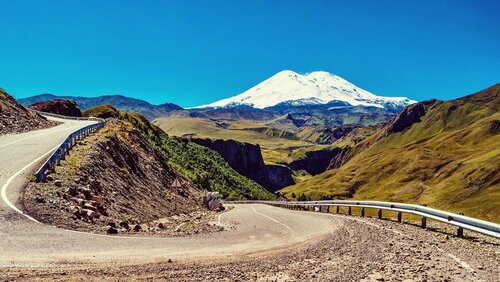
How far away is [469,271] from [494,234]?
4534 millimetres

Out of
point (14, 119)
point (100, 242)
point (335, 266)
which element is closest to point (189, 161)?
point (14, 119)

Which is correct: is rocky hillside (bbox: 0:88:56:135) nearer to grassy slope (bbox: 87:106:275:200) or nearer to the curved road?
grassy slope (bbox: 87:106:275:200)

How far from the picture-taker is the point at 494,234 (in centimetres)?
1488

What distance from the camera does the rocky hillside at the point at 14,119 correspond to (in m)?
47.1

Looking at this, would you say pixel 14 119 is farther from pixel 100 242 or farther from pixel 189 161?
pixel 189 161

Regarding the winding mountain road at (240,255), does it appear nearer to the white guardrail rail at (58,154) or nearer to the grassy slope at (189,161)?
the white guardrail rail at (58,154)

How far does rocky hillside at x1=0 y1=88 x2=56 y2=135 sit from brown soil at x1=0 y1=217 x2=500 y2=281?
39676mm

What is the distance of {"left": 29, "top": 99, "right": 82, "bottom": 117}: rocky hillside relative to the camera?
81344 mm

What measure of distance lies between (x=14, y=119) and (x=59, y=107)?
36553 mm

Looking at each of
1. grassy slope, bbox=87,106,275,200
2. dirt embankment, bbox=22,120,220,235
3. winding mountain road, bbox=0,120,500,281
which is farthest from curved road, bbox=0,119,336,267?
grassy slope, bbox=87,106,275,200

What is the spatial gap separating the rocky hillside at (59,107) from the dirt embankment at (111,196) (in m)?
45.6

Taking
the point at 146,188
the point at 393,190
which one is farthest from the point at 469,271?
the point at 393,190

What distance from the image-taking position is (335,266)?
1243 cm

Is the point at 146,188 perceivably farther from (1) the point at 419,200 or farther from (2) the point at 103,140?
(1) the point at 419,200
